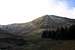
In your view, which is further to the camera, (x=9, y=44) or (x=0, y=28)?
(x=0, y=28)

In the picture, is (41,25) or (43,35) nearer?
(43,35)

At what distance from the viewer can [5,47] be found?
328 inches

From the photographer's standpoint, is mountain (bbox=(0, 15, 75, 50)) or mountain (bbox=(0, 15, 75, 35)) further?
mountain (bbox=(0, 15, 75, 35))

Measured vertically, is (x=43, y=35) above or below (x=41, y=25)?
below

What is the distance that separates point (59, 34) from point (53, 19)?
135cm

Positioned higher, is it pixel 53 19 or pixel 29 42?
pixel 53 19

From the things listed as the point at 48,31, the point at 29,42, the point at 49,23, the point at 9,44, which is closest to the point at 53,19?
the point at 49,23

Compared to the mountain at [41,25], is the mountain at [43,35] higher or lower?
lower

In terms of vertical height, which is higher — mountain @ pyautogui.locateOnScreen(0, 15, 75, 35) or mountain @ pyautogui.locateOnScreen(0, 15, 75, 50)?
mountain @ pyautogui.locateOnScreen(0, 15, 75, 35)

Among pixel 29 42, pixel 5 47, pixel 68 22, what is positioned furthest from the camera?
pixel 68 22

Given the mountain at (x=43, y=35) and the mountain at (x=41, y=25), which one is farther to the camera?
the mountain at (x=41, y=25)

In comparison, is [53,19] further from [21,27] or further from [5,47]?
[5,47]

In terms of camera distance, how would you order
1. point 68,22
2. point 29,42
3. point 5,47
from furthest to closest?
point 68,22 < point 29,42 < point 5,47

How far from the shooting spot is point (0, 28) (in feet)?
31.3
